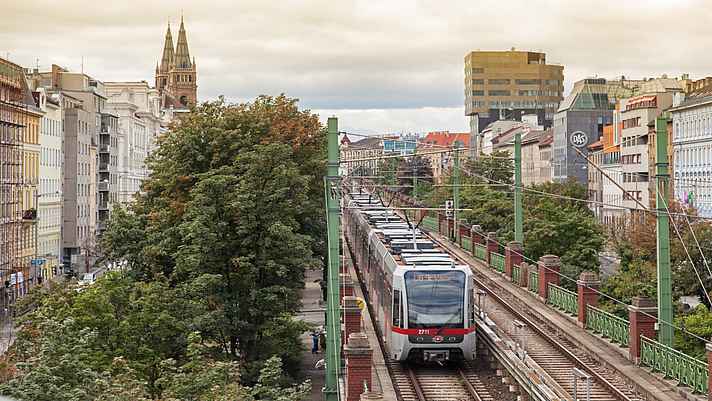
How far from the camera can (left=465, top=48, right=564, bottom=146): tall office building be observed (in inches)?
7456

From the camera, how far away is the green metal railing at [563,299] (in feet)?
93.8

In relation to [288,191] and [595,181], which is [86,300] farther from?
[595,181]

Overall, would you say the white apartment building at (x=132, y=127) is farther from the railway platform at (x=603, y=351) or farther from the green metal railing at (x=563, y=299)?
the green metal railing at (x=563, y=299)

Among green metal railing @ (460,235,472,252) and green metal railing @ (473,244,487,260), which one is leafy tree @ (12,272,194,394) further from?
green metal railing @ (460,235,472,252)

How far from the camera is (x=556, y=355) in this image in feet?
81.4

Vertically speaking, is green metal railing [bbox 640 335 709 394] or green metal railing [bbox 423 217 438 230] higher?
green metal railing [bbox 423 217 438 230]

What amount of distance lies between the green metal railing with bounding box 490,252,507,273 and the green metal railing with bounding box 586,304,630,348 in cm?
1326

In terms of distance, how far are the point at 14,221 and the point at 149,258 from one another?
119 feet

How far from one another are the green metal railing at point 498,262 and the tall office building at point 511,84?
14567 cm

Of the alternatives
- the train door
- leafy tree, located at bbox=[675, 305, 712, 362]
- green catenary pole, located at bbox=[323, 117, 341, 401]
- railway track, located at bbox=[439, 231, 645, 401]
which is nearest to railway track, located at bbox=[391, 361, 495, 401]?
the train door

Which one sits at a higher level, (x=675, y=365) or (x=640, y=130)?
(x=640, y=130)

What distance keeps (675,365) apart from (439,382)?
6.33 meters

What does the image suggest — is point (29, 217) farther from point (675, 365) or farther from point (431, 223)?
point (675, 365)

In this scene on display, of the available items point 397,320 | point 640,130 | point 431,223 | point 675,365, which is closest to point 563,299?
point 397,320
